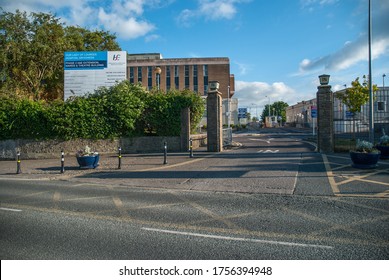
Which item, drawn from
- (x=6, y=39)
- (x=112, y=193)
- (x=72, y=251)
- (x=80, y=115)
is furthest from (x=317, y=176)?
(x=6, y=39)

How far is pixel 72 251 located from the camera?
4.40m

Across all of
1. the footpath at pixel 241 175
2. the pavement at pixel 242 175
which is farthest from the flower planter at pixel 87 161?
the pavement at pixel 242 175

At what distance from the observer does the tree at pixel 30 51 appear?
24547 millimetres

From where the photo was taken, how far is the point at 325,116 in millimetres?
16656

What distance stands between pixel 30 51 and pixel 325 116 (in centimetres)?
2414

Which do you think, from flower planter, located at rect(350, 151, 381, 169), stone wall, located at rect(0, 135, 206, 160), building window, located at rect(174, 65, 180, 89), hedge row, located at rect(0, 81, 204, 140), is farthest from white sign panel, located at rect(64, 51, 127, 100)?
building window, located at rect(174, 65, 180, 89)

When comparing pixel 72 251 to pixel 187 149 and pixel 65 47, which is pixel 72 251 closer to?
pixel 187 149

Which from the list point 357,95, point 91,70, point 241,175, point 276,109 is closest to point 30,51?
point 91,70

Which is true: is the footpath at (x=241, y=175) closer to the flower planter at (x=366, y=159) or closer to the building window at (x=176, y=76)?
the flower planter at (x=366, y=159)

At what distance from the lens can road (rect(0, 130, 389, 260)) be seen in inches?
172

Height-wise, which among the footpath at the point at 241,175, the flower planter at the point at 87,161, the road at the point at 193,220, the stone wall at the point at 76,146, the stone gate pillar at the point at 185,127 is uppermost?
the stone gate pillar at the point at 185,127

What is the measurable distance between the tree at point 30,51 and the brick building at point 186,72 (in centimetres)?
3363

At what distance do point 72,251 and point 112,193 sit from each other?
432cm

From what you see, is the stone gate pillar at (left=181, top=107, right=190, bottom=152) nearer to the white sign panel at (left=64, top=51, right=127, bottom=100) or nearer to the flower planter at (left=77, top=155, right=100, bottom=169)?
the white sign panel at (left=64, top=51, right=127, bottom=100)
